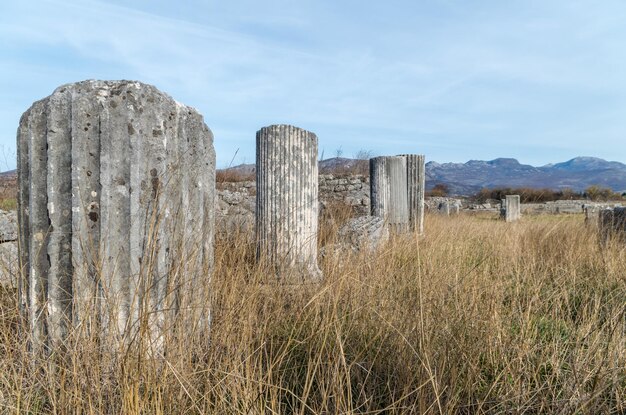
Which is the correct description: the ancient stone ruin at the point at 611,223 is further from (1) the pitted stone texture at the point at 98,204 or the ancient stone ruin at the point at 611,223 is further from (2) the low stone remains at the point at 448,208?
(2) the low stone remains at the point at 448,208

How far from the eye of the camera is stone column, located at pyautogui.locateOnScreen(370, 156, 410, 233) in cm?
852

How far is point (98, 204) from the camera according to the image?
79.1 inches

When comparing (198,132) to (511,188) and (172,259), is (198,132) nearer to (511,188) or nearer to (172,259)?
(172,259)

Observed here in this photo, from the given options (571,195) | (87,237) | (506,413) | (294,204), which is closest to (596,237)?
(294,204)

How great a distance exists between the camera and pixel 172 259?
213cm

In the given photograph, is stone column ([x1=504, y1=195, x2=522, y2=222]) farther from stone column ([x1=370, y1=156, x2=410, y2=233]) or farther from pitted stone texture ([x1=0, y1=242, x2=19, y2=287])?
pitted stone texture ([x1=0, y1=242, x2=19, y2=287])

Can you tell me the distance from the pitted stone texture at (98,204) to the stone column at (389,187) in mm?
6613

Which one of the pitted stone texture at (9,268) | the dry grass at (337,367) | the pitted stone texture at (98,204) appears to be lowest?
the dry grass at (337,367)

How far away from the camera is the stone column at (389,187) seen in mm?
8523

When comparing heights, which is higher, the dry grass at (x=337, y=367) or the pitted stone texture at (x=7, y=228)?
the pitted stone texture at (x=7, y=228)

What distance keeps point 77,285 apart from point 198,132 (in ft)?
2.87

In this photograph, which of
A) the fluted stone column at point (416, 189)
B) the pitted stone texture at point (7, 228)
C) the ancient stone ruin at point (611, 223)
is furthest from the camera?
the fluted stone column at point (416, 189)

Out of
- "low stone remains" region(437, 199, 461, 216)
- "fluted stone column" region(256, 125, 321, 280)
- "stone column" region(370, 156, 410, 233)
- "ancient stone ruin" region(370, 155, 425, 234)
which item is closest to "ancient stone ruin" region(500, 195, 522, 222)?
"low stone remains" region(437, 199, 461, 216)

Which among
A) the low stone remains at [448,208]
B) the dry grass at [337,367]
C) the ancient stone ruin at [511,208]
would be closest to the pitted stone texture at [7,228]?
the dry grass at [337,367]
